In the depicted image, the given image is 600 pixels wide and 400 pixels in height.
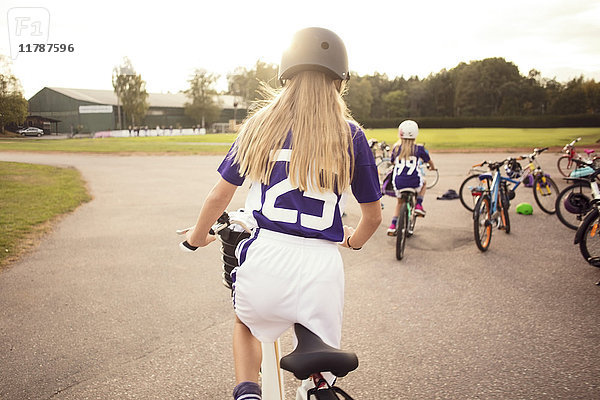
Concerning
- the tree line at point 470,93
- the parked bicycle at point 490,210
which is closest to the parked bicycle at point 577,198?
the parked bicycle at point 490,210

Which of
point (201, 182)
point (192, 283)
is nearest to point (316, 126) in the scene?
point (192, 283)

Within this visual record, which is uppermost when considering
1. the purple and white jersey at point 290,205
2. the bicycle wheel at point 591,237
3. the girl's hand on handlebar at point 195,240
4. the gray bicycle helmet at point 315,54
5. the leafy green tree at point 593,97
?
the leafy green tree at point 593,97

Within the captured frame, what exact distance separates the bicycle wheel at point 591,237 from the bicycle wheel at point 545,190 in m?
3.73

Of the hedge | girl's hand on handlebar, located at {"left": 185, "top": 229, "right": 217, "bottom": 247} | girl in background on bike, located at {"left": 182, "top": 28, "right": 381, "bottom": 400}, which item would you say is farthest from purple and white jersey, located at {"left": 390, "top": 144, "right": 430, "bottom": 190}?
girl's hand on handlebar, located at {"left": 185, "top": 229, "right": 217, "bottom": 247}

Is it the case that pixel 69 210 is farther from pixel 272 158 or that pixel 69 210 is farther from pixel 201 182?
pixel 272 158

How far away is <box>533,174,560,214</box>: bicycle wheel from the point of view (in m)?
9.01

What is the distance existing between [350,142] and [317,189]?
256 mm

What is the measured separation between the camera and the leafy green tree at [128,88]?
392 inches

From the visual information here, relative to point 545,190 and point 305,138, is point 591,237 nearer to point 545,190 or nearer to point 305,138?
point 545,190

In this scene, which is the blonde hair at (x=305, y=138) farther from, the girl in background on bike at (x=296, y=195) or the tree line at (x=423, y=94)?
the tree line at (x=423, y=94)

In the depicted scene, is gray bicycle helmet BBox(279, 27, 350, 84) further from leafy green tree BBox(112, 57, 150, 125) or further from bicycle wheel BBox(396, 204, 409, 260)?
leafy green tree BBox(112, 57, 150, 125)

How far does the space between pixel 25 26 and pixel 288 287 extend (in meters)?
7.11

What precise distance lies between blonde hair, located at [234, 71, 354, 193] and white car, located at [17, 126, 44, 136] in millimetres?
6435

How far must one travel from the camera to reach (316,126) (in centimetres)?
178
